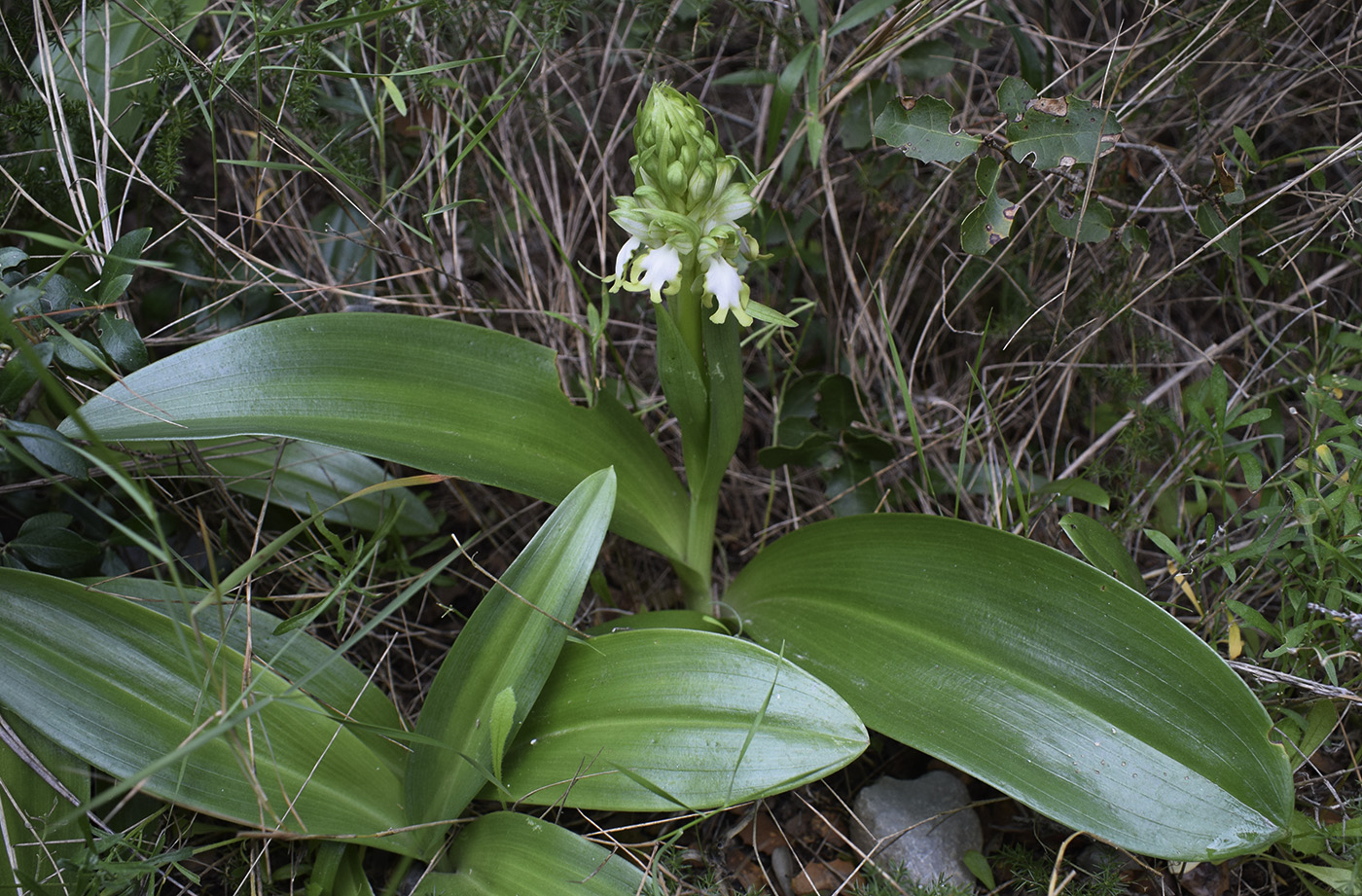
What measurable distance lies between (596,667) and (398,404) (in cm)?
49

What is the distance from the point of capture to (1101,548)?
1234 mm

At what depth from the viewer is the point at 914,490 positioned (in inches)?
64.9

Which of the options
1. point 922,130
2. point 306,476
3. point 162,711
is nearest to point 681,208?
point 922,130

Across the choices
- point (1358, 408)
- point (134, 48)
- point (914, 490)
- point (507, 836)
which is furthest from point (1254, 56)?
point (134, 48)

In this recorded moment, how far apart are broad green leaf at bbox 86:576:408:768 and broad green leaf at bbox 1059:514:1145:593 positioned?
3.37ft

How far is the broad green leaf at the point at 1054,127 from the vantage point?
131cm

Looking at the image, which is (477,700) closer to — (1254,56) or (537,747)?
(537,747)

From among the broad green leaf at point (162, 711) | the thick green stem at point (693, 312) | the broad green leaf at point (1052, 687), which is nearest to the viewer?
the broad green leaf at point (1052, 687)

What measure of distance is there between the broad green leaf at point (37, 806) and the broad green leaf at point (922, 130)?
1468mm

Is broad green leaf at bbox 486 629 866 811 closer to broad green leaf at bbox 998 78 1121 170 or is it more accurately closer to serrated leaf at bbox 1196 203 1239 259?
broad green leaf at bbox 998 78 1121 170

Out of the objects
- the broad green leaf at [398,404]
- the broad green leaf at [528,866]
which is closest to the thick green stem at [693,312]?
the broad green leaf at [398,404]

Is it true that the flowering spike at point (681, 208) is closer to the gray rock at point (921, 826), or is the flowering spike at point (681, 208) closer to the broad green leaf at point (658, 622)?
the broad green leaf at point (658, 622)

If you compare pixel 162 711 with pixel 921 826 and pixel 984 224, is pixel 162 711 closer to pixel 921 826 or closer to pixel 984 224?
pixel 921 826

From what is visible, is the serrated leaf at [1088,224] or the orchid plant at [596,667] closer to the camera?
the orchid plant at [596,667]
